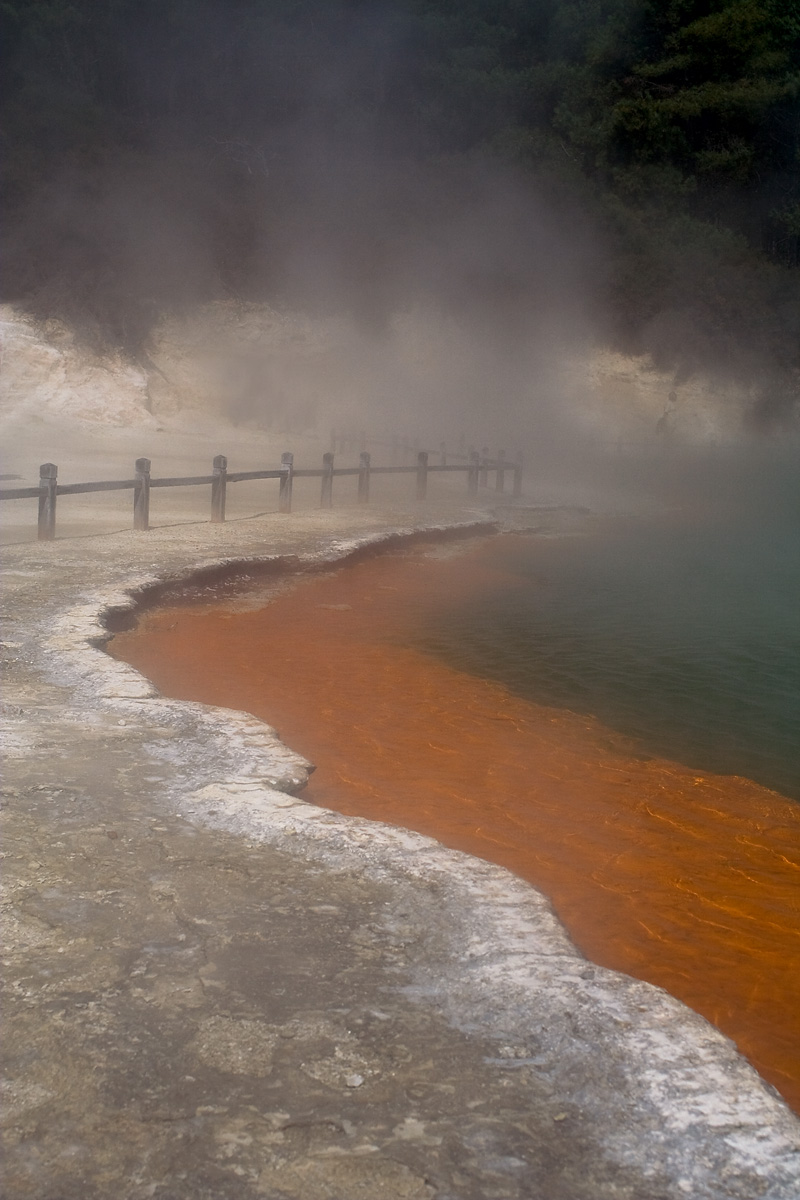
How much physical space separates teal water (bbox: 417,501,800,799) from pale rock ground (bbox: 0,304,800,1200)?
3223 mm

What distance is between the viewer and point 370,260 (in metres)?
31.9

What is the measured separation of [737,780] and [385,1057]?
401 cm

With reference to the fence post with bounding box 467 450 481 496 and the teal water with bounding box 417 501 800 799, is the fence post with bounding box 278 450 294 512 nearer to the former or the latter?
the teal water with bounding box 417 501 800 799

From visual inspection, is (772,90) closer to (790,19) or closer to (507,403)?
(790,19)

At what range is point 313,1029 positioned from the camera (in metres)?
2.81

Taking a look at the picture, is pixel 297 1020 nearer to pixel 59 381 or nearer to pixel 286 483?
pixel 286 483

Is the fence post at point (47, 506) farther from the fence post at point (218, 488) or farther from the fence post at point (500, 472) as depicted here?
the fence post at point (500, 472)

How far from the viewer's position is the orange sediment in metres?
3.99

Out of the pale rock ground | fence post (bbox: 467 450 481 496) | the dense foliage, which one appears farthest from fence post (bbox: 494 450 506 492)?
the pale rock ground

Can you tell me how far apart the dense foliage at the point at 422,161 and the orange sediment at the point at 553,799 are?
73.4ft

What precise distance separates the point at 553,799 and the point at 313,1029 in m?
2.99

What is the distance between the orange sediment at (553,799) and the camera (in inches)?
157

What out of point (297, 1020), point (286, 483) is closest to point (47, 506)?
point (286, 483)

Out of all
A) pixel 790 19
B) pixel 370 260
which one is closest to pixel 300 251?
pixel 370 260
